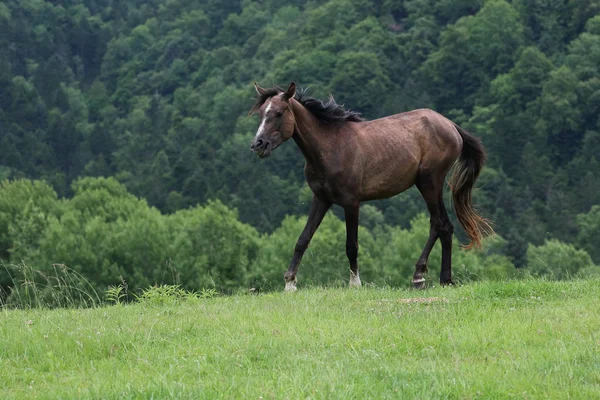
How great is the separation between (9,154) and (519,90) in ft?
213

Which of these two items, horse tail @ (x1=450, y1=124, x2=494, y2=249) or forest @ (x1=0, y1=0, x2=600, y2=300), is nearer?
horse tail @ (x1=450, y1=124, x2=494, y2=249)

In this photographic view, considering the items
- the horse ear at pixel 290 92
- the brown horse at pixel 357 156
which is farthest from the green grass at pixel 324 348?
the horse ear at pixel 290 92

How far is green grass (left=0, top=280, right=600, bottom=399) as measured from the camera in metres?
6.91

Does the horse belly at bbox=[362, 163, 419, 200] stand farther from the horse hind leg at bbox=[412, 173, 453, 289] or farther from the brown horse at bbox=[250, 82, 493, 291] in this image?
the horse hind leg at bbox=[412, 173, 453, 289]

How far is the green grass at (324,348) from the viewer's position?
6.91 meters

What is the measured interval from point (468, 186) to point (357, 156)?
2.09m

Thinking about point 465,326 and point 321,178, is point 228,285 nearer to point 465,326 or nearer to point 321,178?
point 321,178

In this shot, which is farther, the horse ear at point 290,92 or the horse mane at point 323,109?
the horse mane at point 323,109

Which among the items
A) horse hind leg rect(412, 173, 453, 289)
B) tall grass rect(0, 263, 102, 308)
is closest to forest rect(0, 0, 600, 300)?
tall grass rect(0, 263, 102, 308)

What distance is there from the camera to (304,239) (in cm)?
1291

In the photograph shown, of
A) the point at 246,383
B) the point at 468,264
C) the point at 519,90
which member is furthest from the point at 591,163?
the point at 246,383

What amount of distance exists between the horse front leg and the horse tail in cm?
224

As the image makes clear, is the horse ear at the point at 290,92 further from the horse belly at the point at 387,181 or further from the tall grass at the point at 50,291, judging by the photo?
the tall grass at the point at 50,291

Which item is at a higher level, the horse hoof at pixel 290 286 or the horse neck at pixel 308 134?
the horse neck at pixel 308 134
